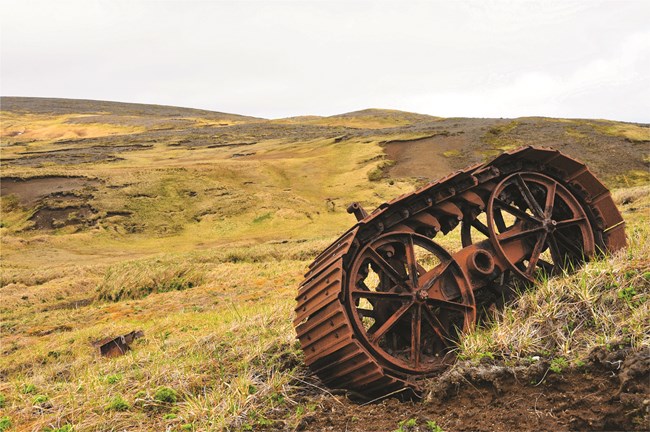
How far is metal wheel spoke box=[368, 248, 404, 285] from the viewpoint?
466cm

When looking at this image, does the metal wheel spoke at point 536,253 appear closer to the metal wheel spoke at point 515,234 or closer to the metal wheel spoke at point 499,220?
the metal wheel spoke at point 515,234

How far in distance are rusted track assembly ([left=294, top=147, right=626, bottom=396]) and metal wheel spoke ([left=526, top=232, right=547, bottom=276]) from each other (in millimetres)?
13

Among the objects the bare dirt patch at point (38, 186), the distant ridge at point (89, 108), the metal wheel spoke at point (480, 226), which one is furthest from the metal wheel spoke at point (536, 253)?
the distant ridge at point (89, 108)

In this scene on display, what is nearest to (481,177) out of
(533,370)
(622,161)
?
(533,370)

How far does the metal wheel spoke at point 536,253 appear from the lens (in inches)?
207

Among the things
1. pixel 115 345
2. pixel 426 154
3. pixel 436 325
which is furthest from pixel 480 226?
pixel 426 154

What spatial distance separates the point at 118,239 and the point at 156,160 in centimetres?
1839

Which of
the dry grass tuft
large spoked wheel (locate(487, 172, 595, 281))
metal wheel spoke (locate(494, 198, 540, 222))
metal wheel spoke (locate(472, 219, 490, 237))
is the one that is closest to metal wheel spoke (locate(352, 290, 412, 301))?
the dry grass tuft

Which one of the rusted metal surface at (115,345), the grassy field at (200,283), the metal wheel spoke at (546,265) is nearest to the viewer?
the grassy field at (200,283)

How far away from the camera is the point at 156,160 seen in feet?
141

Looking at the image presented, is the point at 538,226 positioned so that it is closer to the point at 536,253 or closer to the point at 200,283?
the point at 536,253

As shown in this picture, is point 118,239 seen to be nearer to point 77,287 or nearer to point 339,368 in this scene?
point 77,287

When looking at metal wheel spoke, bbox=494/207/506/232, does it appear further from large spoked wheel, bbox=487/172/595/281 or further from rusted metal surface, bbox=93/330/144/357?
rusted metal surface, bbox=93/330/144/357

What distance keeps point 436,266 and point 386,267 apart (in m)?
0.53
